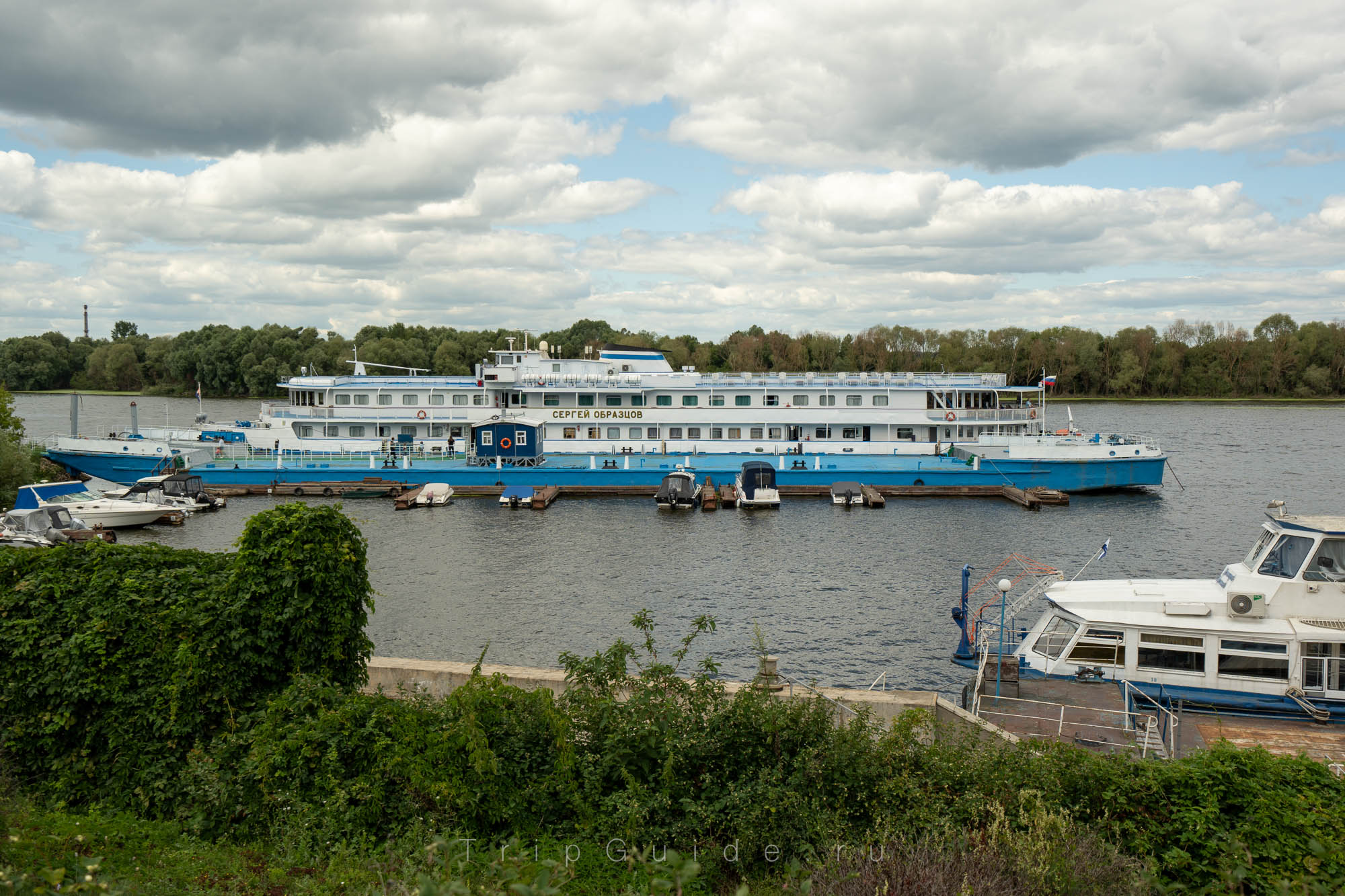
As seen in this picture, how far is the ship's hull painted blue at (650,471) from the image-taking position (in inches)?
1879

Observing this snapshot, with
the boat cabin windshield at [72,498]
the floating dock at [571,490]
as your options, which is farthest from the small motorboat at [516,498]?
the boat cabin windshield at [72,498]

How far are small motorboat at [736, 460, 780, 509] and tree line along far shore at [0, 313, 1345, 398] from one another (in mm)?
76019

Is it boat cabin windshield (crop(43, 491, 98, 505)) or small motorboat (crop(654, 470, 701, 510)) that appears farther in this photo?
small motorboat (crop(654, 470, 701, 510))

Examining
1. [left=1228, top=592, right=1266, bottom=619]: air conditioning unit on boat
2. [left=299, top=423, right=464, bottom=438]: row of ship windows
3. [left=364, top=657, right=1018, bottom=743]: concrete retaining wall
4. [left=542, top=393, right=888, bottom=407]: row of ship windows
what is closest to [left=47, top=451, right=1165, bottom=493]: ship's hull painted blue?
[left=299, top=423, right=464, bottom=438]: row of ship windows

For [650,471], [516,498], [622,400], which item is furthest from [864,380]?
[516,498]

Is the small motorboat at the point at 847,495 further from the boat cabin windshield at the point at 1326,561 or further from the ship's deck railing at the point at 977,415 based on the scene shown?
the boat cabin windshield at the point at 1326,561

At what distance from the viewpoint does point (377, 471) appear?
50.1m

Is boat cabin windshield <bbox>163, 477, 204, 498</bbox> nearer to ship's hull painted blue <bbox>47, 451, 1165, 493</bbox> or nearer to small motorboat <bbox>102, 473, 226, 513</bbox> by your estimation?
small motorboat <bbox>102, 473, 226, 513</bbox>

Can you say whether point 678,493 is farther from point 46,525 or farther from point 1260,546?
point 1260,546

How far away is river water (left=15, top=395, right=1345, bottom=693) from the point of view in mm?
23047

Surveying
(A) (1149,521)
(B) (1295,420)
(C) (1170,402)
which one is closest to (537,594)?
(A) (1149,521)

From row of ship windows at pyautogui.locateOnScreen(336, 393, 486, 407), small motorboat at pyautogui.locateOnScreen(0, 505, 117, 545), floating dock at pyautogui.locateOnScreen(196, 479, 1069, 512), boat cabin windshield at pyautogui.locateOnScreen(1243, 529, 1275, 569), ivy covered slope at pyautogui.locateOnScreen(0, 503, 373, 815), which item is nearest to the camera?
ivy covered slope at pyautogui.locateOnScreen(0, 503, 373, 815)

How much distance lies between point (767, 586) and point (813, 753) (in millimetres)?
20231

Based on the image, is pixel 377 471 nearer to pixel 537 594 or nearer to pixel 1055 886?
pixel 537 594
